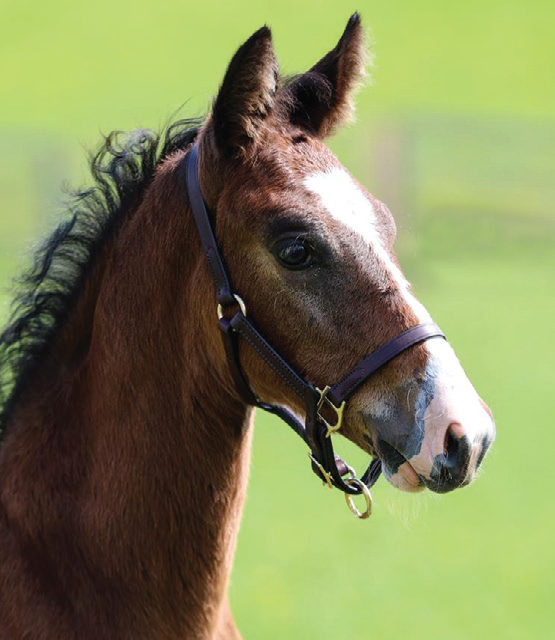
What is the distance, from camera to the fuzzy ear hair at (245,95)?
8.64ft

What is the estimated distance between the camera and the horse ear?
2.93 m

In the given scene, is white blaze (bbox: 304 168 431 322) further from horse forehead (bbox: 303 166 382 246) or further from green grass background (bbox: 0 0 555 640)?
green grass background (bbox: 0 0 555 640)

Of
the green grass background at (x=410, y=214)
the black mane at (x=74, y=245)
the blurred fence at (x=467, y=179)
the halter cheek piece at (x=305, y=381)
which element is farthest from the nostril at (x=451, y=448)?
the blurred fence at (x=467, y=179)

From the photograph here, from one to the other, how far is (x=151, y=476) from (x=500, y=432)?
708 centimetres

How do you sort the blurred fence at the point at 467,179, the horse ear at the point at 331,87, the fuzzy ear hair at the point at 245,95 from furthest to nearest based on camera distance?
the blurred fence at the point at 467,179, the horse ear at the point at 331,87, the fuzzy ear hair at the point at 245,95

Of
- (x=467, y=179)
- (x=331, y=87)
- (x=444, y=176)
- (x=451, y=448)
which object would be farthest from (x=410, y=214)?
(x=451, y=448)

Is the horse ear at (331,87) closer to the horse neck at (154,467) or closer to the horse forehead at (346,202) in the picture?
the horse forehead at (346,202)

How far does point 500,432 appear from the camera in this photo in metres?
9.37

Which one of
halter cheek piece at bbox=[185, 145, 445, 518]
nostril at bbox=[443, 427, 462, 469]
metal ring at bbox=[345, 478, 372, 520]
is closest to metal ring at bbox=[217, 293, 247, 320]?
halter cheek piece at bbox=[185, 145, 445, 518]

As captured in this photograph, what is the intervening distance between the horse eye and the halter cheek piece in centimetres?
19

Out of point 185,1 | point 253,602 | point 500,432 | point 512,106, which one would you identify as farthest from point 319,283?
point 185,1

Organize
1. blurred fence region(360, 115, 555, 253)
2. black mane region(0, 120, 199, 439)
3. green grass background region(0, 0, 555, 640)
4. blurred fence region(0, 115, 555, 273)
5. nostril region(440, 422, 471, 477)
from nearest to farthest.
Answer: nostril region(440, 422, 471, 477)
black mane region(0, 120, 199, 439)
green grass background region(0, 0, 555, 640)
blurred fence region(0, 115, 555, 273)
blurred fence region(360, 115, 555, 253)

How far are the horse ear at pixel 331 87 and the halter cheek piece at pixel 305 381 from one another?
16.1 inches

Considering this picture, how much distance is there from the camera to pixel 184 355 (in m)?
2.83
